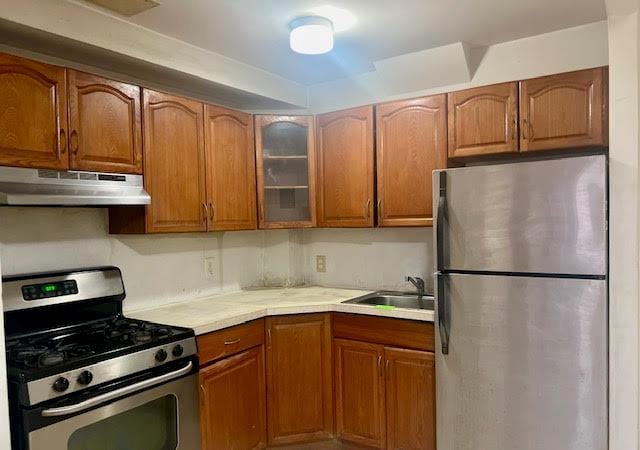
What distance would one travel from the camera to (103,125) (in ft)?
6.98

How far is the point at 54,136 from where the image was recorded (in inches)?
76.0

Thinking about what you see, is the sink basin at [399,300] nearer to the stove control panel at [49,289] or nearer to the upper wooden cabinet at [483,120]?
the upper wooden cabinet at [483,120]

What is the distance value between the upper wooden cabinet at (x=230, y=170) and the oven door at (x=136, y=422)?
0.96m

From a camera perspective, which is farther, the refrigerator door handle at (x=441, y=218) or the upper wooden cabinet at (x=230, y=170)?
the upper wooden cabinet at (x=230, y=170)

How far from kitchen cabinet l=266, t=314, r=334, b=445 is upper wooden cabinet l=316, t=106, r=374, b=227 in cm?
68

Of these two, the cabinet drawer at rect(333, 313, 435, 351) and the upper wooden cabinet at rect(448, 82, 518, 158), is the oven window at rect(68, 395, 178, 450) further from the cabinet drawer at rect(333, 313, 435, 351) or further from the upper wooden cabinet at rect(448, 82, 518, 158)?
the upper wooden cabinet at rect(448, 82, 518, 158)

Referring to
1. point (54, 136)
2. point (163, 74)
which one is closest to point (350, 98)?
point (163, 74)

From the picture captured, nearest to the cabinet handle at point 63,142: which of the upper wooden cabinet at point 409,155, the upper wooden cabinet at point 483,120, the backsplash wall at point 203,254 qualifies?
the backsplash wall at point 203,254

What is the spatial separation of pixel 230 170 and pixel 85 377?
1441mm

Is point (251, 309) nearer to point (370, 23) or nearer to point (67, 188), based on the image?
point (67, 188)

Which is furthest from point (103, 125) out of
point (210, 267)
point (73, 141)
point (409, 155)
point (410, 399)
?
point (410, 399)

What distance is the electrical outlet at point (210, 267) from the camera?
297 centimetres

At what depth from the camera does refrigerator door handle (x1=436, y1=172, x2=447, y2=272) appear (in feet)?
7.38

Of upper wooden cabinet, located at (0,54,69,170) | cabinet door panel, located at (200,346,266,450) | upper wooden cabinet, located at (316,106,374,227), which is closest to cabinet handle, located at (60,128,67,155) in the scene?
upper wooden cabinet, located at (0,54,69,170)
